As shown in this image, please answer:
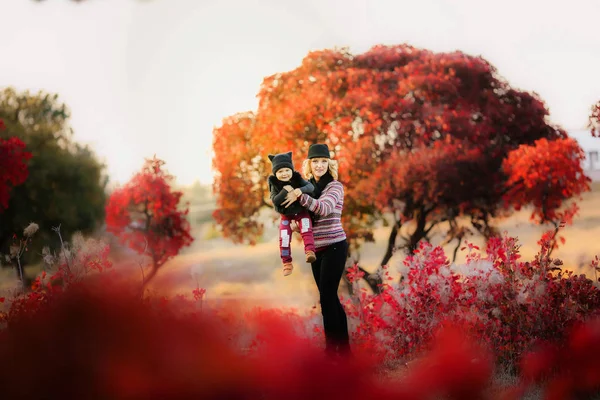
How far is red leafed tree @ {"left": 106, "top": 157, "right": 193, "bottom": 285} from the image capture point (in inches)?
336

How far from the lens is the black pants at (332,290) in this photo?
3727mm

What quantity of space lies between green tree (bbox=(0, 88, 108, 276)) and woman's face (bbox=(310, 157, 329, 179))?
7.87 metres

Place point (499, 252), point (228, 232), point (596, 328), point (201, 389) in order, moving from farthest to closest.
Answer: point (228, 232)
point (499, 252)
point (596, 328)
point (201, 389)

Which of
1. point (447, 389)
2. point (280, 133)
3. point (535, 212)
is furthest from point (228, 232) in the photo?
point (447, 389)

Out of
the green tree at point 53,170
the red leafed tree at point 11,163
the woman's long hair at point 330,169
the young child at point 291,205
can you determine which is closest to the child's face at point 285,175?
the young child at point 291,205

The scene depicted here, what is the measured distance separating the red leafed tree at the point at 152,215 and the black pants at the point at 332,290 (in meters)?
5.01

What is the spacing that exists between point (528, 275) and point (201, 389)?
4.09 meters

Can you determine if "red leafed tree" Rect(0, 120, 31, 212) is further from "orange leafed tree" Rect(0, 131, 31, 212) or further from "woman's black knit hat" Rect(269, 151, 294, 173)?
"woman's black knit hat" Rect(269, 151, 294, 173)

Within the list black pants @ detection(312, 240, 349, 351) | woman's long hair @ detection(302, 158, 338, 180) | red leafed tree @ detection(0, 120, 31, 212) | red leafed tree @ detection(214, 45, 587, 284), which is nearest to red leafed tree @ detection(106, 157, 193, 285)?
red leafed tree @ detection(214, 45, 587, 284)

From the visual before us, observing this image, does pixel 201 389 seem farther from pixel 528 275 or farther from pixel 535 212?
pixel 535 212

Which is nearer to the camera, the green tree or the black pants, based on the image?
the black pants

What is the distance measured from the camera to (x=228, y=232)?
27.4ft

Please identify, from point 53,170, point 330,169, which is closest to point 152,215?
point 53,170

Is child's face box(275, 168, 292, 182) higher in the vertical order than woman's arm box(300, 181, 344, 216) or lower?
higher
